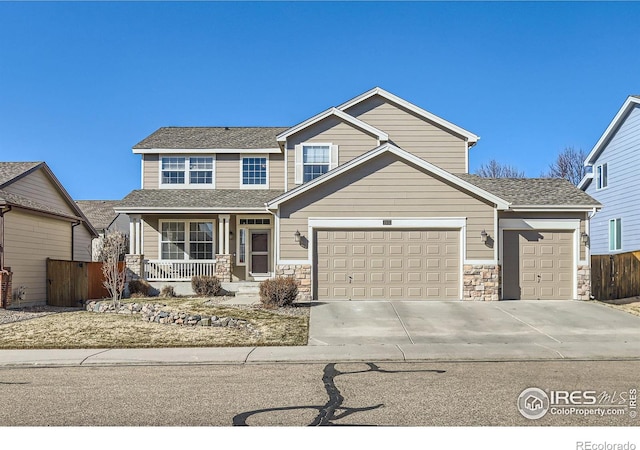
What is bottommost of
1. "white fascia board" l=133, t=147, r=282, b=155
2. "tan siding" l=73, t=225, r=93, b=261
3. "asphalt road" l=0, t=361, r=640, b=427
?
"asphalt road" l=0, t=361, r=640, b=427

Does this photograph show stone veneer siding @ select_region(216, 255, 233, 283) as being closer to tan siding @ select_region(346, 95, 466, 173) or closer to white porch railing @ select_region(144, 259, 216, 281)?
white porch railing @ select_region(144, 259, 216, 281)

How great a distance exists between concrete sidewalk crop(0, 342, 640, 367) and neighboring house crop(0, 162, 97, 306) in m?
8.27

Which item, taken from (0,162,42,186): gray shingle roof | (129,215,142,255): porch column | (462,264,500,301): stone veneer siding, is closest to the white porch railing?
(129,215,142,255): porch column

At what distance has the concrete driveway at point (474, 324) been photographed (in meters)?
13.0

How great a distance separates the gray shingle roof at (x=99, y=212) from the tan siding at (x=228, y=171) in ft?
60.9

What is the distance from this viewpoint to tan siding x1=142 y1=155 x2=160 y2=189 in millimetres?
25391

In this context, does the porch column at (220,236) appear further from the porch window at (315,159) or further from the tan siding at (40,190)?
the tan siding at (40,190)

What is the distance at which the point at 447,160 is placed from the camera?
23.2m

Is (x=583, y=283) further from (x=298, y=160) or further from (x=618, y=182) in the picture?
(x=298, y=160)

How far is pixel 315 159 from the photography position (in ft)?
75.7

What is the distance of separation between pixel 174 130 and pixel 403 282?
48.4 feet

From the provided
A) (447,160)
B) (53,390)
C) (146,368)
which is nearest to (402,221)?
(447,160)

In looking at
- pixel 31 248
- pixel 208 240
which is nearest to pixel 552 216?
pixel 208 240

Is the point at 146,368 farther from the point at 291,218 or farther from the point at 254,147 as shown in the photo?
the point at 254,147
